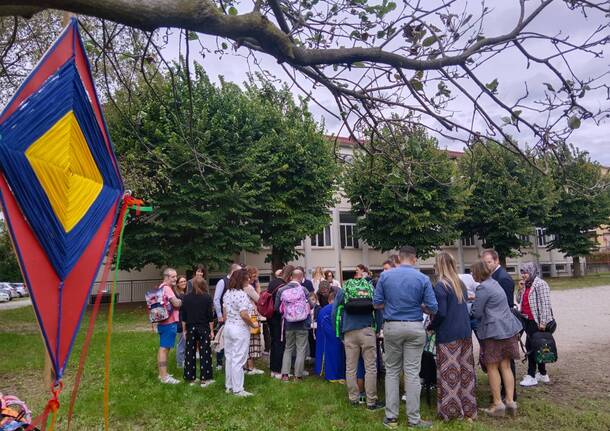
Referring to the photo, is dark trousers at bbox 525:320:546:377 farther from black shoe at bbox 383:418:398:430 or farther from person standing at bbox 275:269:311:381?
person standing at bbox 275:269:311:381

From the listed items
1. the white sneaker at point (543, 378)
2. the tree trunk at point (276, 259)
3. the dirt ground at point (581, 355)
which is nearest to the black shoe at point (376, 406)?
the dirt ground at point (581, 355)

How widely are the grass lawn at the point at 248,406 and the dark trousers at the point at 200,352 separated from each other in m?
0.29

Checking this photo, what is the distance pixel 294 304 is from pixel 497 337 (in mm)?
3189

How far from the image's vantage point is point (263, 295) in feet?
29.3

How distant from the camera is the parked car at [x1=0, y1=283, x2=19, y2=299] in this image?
132 feet

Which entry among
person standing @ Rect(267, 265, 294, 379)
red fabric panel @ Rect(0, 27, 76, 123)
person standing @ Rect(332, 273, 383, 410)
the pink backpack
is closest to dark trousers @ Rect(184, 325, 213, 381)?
person standing @ Rect(267, 265, 294, 379)


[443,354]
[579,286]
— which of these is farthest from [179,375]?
[579,286]

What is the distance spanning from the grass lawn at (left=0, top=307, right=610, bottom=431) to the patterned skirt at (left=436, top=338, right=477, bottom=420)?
0.62 feet

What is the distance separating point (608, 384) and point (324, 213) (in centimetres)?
1681

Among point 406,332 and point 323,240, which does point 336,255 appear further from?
point 406,332

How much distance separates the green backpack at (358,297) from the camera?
267 inches

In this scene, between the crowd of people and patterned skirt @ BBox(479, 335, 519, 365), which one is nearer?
the crowd of people

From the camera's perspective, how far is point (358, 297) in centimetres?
680

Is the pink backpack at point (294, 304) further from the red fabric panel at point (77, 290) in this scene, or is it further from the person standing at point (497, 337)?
the red fabric panel at point (77, 290)
